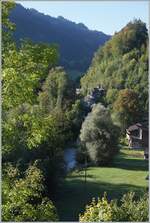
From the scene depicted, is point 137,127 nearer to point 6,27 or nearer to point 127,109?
point 127,109

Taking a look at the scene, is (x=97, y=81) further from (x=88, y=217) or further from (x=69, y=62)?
(x=88, y=217)

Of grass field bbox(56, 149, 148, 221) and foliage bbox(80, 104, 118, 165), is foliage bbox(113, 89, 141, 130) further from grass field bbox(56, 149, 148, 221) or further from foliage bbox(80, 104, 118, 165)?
foliage bbox(80, 104, 118, 165)

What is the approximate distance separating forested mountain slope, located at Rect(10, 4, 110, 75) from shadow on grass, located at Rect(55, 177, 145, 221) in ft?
232

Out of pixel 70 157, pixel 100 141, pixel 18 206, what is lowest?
pixel 70 157

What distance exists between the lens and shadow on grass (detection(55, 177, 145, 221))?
25.0m

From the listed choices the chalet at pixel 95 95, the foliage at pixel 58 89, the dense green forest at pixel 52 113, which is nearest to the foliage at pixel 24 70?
the dense green forest at pixel 52 113

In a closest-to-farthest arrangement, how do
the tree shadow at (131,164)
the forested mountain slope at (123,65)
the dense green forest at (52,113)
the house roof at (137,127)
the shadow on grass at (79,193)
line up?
the dense green forest at (52,113) < the shadow on grass at (79,193) < the tree shadow at (131,164) < the house roof at (137,127) < the forested mountain slope at (123,65)

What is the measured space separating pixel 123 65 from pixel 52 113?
3486 cm

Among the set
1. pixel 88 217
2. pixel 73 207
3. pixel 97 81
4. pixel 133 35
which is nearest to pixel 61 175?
pixel 73 207

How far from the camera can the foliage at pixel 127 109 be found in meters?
55.2

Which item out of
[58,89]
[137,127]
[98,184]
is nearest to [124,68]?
[137,127]

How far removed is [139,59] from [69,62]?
126 feet

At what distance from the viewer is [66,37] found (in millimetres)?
122000

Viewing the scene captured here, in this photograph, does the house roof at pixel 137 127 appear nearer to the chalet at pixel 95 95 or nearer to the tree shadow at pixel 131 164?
the chalet at pixel 95 95
